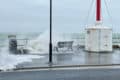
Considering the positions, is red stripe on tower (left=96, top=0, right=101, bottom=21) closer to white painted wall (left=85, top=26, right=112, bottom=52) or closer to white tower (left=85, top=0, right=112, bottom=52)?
white tower (left=85, top=0, right=112, bottom=52)

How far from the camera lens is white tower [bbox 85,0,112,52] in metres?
25.0

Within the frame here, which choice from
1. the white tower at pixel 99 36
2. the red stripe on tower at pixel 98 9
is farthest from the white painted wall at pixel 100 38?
the red stripe on tower at pixel 98 9

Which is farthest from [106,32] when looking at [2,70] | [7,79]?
[7,79]

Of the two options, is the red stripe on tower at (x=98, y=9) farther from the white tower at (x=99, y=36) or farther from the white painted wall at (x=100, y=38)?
the white painted wall at (x=100, y=38)

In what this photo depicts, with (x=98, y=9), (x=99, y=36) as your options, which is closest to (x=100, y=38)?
(x=99, y=36)

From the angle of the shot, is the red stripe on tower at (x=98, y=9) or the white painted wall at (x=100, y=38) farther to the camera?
the red stripe on tower at (x=98, y=9)

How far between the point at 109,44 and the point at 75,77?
1247 cm

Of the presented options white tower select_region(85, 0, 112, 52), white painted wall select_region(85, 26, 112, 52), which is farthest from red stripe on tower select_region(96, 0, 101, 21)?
white painted wall select_region(85, 26, 112, 52)

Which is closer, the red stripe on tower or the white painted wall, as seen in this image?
the white painted wall

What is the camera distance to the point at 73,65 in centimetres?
1758

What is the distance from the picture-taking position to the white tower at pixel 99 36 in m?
25.0

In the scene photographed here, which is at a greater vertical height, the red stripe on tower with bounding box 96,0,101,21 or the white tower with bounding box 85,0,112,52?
the red stripe on tower with bounding box 96,0,101,21

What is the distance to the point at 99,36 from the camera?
2503cm

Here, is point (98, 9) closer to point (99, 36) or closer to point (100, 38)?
point (99, 36)
